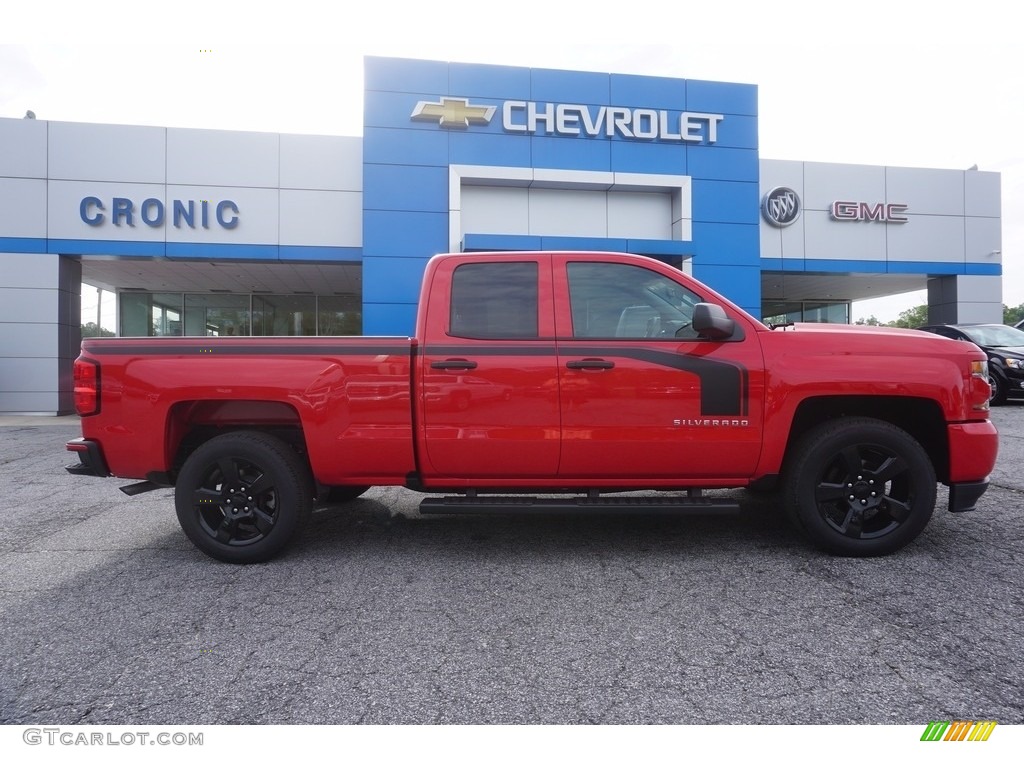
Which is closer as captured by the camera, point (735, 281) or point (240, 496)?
point (240, 496)

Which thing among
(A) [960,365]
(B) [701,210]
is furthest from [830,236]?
(A) [960,365]

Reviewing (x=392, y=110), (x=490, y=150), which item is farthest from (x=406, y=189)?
(x=490, y=150)

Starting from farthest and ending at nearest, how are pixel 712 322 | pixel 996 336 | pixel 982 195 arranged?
pixel 982 195, pixel 996 336, pixel 712 322

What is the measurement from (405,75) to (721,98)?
785 centimetres

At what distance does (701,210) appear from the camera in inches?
551

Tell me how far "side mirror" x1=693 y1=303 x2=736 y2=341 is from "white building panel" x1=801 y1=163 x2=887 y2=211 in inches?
624

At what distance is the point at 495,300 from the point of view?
3686 millimetres

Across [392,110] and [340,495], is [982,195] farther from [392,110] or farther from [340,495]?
[340,495]

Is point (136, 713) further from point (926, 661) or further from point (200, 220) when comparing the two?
point (200, 220)

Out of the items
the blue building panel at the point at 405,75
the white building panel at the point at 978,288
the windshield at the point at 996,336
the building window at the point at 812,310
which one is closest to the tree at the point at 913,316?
the building window at the point at 812,310

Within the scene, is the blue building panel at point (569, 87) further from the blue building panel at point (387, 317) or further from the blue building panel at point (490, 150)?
the blue building panel at point (387, 317)

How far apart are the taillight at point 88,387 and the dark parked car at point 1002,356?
13.7 m

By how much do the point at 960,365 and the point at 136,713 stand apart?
459cm

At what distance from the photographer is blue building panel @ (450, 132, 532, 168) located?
13.4m
